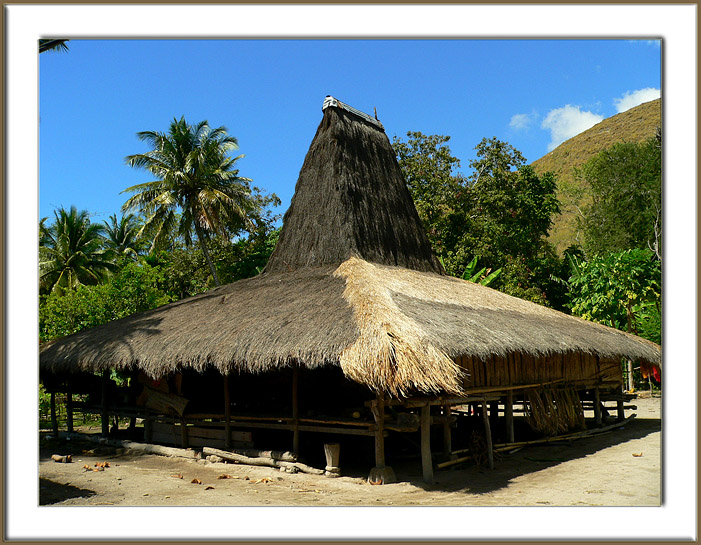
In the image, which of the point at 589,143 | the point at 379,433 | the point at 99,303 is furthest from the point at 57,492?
the point at 589,143

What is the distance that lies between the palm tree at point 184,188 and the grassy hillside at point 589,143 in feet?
83.4

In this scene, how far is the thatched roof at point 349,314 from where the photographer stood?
768 centimetres

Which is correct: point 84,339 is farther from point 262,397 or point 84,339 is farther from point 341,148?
point 341,148

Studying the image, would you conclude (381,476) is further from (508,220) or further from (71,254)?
(71,254)

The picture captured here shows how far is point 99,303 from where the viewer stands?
1648 centimetres

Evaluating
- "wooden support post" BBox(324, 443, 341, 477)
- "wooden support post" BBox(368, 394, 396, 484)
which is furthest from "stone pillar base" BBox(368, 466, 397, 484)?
"wooden support post" BBox(324, 443, 341, 477)

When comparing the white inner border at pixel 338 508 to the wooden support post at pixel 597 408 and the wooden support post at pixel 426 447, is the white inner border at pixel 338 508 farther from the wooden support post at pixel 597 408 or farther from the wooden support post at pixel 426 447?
the wooden support post at pixel 597 408

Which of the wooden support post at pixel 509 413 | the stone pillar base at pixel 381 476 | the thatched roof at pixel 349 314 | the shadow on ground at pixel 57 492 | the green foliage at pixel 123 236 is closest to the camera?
the shadow on ground at pixel 57 492

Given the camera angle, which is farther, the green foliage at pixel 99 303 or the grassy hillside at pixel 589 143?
the grassy hillside at pixel 589 143

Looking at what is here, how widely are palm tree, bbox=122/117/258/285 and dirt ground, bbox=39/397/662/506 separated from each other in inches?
538

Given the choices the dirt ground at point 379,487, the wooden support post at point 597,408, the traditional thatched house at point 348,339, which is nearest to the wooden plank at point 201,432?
the traditional thatched house at point 348,339

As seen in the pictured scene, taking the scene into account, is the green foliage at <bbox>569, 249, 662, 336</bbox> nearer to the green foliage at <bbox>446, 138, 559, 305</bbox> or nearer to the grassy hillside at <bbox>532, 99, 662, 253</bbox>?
the green foliage at <bbox>446, 138, 559, 305</bbox>

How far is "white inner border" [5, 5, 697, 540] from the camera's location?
15.3 ft
